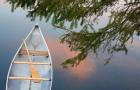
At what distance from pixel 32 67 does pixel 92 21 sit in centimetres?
410

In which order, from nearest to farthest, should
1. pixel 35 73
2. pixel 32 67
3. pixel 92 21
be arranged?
pixel 92 21, pixel 35 73, pixel 32 67

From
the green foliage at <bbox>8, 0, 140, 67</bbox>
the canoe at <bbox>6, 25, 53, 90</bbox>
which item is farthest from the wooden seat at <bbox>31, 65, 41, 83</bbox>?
the green foliage at <bbox>8, 0, 140, 67</bbox>

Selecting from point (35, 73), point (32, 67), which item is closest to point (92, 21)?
point (35, 73)

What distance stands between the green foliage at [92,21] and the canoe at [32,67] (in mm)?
3285

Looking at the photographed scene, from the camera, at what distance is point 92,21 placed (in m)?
7.74

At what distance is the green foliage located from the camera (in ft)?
24.5

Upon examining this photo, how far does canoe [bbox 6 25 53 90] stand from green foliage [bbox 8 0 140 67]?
3285 mm

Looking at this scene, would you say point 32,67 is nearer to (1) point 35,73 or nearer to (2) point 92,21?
(1) point 35,73

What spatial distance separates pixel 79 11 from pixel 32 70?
13.9 feet

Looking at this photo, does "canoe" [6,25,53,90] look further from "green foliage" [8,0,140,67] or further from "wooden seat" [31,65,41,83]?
"green foliage" [8,0,140,67]

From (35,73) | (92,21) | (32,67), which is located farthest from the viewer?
(32,67)

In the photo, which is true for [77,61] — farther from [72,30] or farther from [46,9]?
[46,9]

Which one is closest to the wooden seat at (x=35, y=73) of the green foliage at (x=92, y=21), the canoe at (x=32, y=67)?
the canoe at (x=32, y=67)

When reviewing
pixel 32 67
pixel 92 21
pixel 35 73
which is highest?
pixel 92 21
